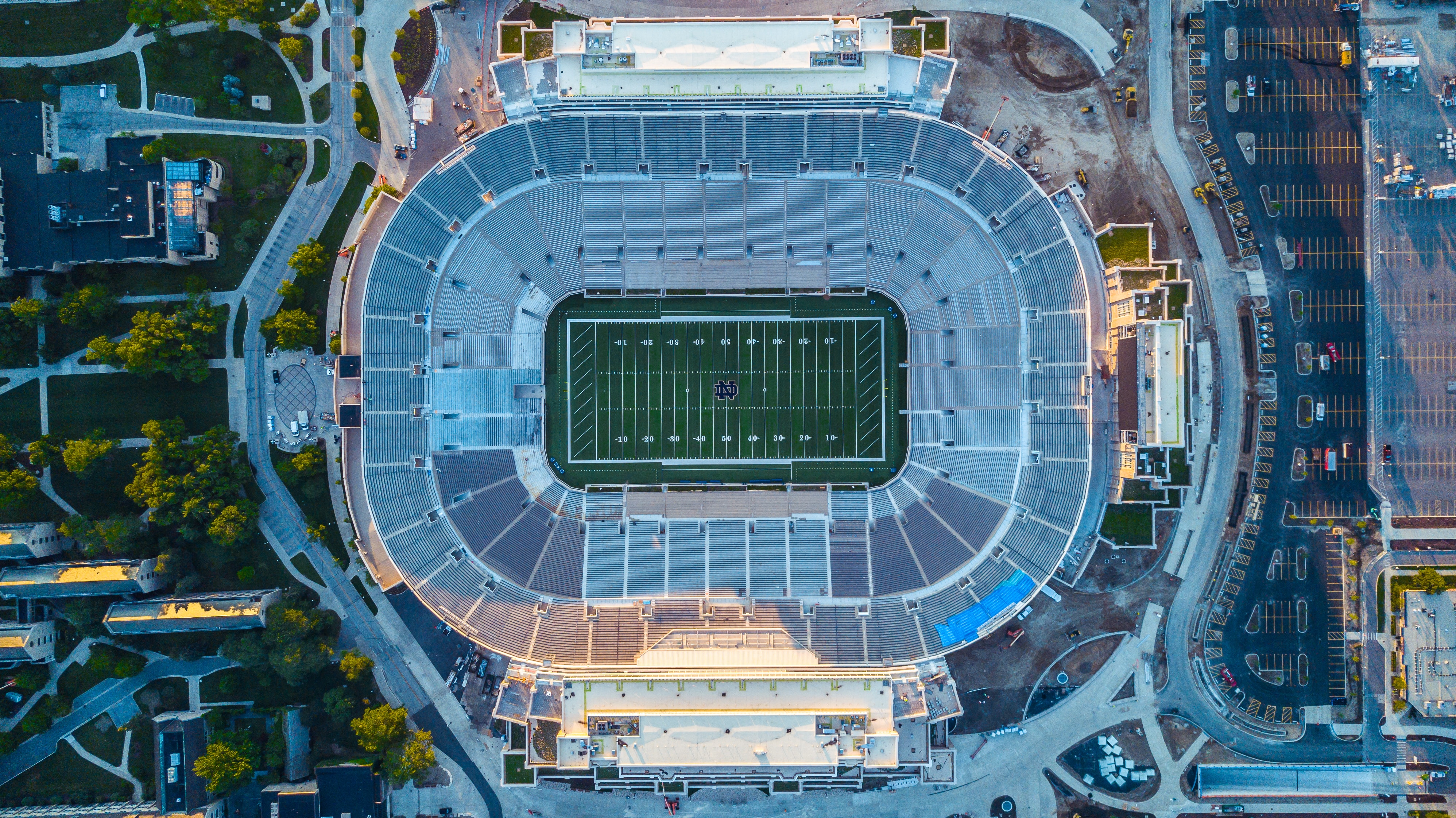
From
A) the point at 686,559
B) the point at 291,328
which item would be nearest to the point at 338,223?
the point at 291,328

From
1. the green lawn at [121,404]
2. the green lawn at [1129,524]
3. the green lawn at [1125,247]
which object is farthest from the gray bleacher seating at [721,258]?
the green lawn at [121,404]

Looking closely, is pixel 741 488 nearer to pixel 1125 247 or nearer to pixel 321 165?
pixel 1125 247

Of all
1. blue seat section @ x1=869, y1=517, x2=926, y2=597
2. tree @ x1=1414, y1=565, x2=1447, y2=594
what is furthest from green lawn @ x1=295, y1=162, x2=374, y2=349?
tree @ x1=1414, y1=565, x2=1447, y2=594

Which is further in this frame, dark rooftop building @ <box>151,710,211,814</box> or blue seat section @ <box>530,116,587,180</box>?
blue seat section @ <box>530,116,587,180</box>

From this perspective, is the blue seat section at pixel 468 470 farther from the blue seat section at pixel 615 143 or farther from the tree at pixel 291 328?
the blue seat section at pixel 615 143

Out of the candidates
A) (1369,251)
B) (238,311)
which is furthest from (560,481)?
(1369,251)

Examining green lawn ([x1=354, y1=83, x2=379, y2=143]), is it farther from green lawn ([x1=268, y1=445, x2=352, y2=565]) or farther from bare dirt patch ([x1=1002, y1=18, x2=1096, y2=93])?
bare dirt patch ([x1=1002, y1=18, x2=1096, y2=93])

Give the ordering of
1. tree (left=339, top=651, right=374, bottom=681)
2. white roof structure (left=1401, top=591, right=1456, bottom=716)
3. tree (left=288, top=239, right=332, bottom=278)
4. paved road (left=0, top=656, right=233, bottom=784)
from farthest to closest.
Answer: paved road (left=0, top=656, right=233, bottom=784)
tree (left=288, top=239, right=332, bottom=278)
white roof structure (left=1401, top=591, right=1456, bottom=716)
tree (left=339, top=651, right=374, bottom=681)
